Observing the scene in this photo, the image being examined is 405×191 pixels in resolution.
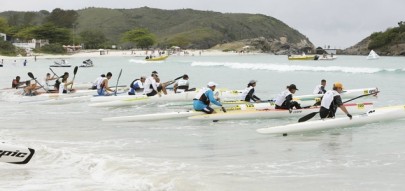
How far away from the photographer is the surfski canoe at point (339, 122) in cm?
1352

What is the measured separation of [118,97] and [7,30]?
470ft

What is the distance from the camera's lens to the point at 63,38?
514ft

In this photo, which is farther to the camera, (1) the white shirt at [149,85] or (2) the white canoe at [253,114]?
(1) the white shirt at [149,85]

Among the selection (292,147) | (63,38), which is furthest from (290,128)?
(63,38)

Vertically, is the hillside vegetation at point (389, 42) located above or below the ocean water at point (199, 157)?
above

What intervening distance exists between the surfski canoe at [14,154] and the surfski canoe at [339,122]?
19.0ft

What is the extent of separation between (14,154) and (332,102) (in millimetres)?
8226

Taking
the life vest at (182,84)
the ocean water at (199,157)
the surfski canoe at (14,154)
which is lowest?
the ocean water at (199,157)

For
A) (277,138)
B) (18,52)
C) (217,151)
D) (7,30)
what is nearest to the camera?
(217,151)

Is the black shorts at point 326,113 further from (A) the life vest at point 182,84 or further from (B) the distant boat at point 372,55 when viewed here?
(B) the distant boat at point 372,55

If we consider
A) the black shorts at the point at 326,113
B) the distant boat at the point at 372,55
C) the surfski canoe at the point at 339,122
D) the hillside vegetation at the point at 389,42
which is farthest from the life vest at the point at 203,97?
the hillside vegetation at the point at 389,42

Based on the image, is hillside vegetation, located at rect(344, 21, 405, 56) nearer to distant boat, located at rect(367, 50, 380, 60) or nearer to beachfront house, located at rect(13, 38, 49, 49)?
Answer: distant boat, located at rect(367, 50, 380, 60)

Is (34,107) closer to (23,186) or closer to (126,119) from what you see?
(126,119)

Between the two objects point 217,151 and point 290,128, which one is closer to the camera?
point 217,151
